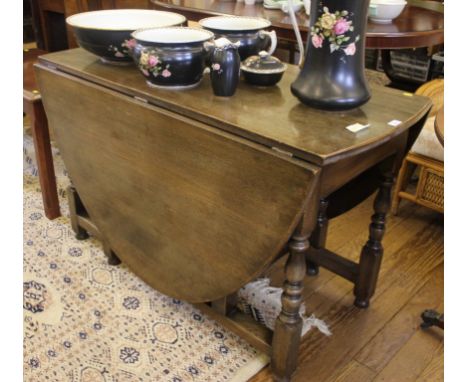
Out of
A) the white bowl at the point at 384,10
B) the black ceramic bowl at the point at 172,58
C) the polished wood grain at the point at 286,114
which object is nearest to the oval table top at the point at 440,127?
the polished wood grain at the point at 286,114

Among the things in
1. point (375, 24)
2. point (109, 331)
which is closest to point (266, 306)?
point (109, 331)

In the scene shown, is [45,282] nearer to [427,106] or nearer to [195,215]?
[195,215]

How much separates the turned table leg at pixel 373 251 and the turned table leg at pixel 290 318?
0.38 m

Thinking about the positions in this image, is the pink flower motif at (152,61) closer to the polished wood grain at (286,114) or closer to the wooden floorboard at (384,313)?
the polished wood grain at (286,114)

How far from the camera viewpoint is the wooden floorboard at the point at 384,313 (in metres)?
1.34

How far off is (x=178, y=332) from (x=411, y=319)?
0.72 m

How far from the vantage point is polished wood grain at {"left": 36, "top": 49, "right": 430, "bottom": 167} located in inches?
A: 37.4

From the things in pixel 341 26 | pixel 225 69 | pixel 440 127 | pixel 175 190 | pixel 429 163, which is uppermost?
pixel 341 26

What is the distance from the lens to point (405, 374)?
1.32m

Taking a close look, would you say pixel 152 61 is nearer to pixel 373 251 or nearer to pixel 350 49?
pixel 350 49

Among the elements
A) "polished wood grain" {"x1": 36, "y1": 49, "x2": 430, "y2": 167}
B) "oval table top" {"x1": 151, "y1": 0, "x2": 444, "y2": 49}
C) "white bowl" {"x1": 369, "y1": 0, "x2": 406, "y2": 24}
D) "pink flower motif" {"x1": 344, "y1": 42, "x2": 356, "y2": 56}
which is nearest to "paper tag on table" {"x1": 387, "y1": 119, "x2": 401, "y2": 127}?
"polished wood grain" {"x1": 36, "y1": 49, "x2": 430, "y2": 167}

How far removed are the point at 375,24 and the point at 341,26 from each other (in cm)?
113

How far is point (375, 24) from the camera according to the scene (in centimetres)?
198

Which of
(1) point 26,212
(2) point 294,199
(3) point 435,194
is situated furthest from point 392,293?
(1) point 26,212
